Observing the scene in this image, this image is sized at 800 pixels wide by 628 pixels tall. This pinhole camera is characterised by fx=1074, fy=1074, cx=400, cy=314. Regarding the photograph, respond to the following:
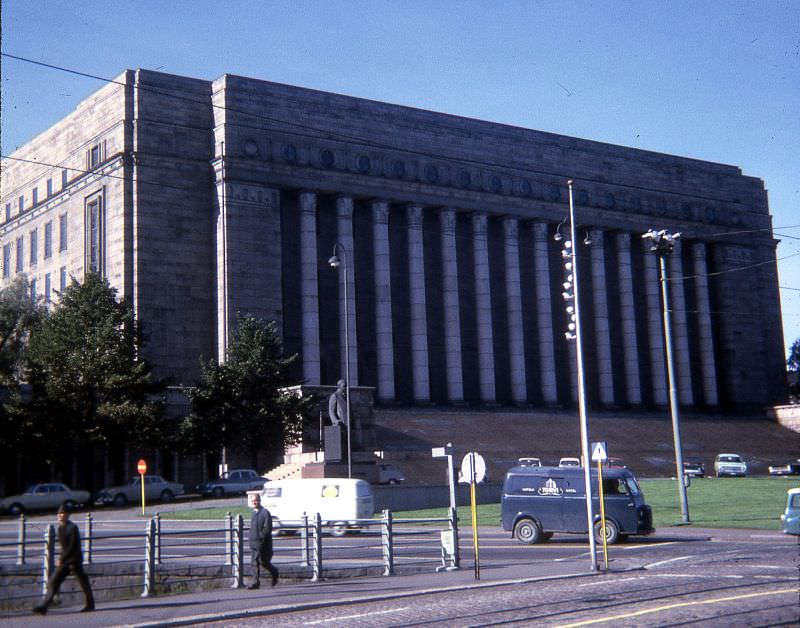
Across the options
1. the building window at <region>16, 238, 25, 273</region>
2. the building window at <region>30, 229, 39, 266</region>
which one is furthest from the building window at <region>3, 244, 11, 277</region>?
the building window at <region>30, 229, 39, 266</region>

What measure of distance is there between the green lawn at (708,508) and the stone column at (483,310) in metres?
26.9

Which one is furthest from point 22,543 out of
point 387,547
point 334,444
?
point 334,444

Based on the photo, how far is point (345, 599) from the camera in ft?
64.3

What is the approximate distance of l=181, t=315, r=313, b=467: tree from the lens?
61.3m

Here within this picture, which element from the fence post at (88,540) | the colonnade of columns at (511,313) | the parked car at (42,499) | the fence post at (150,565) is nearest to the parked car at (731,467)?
the colonnade of columns at (511,313)

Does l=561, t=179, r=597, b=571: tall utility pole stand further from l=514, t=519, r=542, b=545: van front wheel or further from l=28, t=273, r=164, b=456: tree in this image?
l=28, t=273, r=164, b=456: tree

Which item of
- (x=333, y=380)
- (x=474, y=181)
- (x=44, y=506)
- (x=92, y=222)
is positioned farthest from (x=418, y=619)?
(x=474, y=181)

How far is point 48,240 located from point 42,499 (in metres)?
32.4

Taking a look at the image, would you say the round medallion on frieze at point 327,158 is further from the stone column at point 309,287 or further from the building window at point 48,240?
the building window at point 48,240

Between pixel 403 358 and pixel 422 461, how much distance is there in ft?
61.0

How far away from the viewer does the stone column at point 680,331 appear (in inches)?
3740

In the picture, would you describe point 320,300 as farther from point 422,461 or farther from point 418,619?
point 418,619

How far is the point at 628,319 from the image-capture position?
9319cm

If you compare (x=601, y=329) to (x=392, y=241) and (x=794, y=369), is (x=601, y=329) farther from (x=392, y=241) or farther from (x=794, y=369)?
(x=794, y=369)
